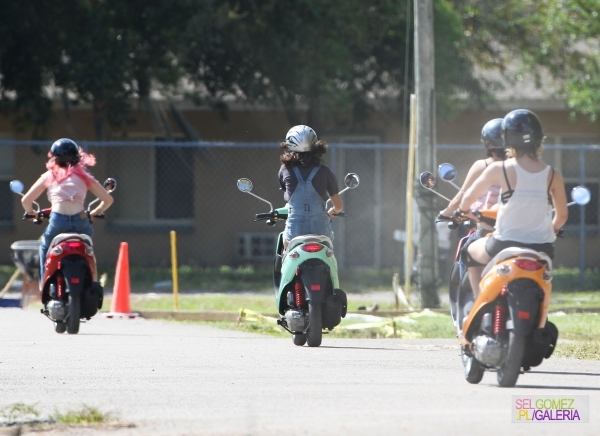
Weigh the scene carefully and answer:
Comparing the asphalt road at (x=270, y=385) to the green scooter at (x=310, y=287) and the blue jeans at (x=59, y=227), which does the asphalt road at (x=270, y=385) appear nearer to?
the green scooter at (x=310, y=287)

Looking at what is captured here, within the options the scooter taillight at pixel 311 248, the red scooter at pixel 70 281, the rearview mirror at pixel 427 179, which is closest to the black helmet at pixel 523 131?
the rearview mirror at pixel 427 179

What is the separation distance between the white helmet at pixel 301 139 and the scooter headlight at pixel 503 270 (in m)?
3.23

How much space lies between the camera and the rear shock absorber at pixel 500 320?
747 centimetres

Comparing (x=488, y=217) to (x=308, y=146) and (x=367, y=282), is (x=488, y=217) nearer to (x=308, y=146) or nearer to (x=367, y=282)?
(x=308, y=146)

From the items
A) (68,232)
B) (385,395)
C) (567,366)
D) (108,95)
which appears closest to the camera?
(385,395)

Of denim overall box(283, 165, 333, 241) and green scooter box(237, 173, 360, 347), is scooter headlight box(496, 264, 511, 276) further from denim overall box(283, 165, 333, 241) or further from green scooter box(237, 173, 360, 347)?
denim overall box(283, 165, 333, 241)

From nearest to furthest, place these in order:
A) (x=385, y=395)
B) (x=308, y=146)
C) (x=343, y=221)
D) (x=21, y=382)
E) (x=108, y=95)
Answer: (x=385, y=395), (x=21, y=382), (x=308, y=146), (x=108, y=95), (x=343, y=221)

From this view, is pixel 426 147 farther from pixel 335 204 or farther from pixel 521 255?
pixel 521 255

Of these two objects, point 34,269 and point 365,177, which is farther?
point 365,177

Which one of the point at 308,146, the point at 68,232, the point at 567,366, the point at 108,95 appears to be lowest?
the point at 567,366

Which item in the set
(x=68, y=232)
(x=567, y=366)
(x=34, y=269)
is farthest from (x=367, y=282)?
(x=567, y=366)

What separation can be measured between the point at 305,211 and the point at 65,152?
257cm

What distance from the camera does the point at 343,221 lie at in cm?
2177

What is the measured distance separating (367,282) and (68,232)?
9067 mm
